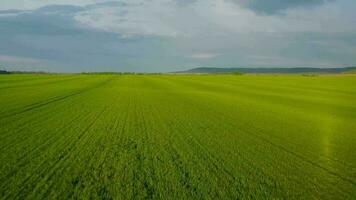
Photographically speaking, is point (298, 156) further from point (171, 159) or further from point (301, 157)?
point (171, 159)

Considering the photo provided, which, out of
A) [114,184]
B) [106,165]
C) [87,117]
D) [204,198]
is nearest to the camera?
[204,198]

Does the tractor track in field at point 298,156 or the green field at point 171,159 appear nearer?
the green field at point 171,159

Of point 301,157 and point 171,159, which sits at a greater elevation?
point 171,159

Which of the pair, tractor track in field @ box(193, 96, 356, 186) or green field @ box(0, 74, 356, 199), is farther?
tractor track in field @ box(193, 96, 356, 186)

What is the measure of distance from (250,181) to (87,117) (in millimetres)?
11134

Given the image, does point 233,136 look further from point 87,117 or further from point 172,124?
point 87,117

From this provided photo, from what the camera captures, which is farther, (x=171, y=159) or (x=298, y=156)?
(x=298, y=156)

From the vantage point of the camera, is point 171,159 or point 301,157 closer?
point 171,159

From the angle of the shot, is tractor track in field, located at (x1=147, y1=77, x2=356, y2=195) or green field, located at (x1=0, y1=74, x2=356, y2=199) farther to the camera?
tractor track in field, located at (x1=147, y1=77, x2=356, y2=195)

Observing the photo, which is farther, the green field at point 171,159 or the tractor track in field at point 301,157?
the tractor track in field at point 301,157

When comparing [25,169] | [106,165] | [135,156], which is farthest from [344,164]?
[25,169]

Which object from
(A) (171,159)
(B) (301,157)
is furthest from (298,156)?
(A) (171,159)

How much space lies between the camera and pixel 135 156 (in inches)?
381

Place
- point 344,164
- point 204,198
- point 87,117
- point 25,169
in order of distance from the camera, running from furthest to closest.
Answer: point 87,117 → point 344,164 → point 25,169 → point 204,198
